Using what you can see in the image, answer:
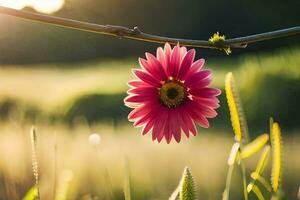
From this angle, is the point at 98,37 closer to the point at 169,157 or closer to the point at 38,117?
the point at 38,117

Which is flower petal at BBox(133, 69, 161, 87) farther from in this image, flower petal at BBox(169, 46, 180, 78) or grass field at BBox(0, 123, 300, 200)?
grass field at BBox(0, 123, 300, 200)

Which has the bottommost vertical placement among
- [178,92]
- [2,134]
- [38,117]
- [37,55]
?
[178,92]

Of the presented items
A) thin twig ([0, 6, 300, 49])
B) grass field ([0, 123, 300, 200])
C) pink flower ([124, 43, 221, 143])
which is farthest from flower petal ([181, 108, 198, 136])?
grass field ([0, 123, 300, 200])

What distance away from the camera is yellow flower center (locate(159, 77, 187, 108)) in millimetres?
810

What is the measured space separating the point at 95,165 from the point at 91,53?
341cm

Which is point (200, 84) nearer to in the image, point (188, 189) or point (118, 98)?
point (188, 189)

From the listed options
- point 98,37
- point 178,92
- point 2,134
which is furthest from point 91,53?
point 178,92

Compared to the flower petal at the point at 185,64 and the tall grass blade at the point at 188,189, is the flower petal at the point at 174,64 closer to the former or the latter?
the flower petal at the point at 185,64

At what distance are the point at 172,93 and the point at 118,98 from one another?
214 centimetres

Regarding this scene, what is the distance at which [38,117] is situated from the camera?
2314mm

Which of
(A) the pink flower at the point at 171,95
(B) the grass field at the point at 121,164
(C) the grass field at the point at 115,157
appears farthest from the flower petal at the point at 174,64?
(B) the grass field at the point at 121,164

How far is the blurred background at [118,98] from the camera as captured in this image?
1.44 m

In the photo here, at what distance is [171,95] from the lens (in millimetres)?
813

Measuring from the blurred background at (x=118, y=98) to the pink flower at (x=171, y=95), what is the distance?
8 centimetres
